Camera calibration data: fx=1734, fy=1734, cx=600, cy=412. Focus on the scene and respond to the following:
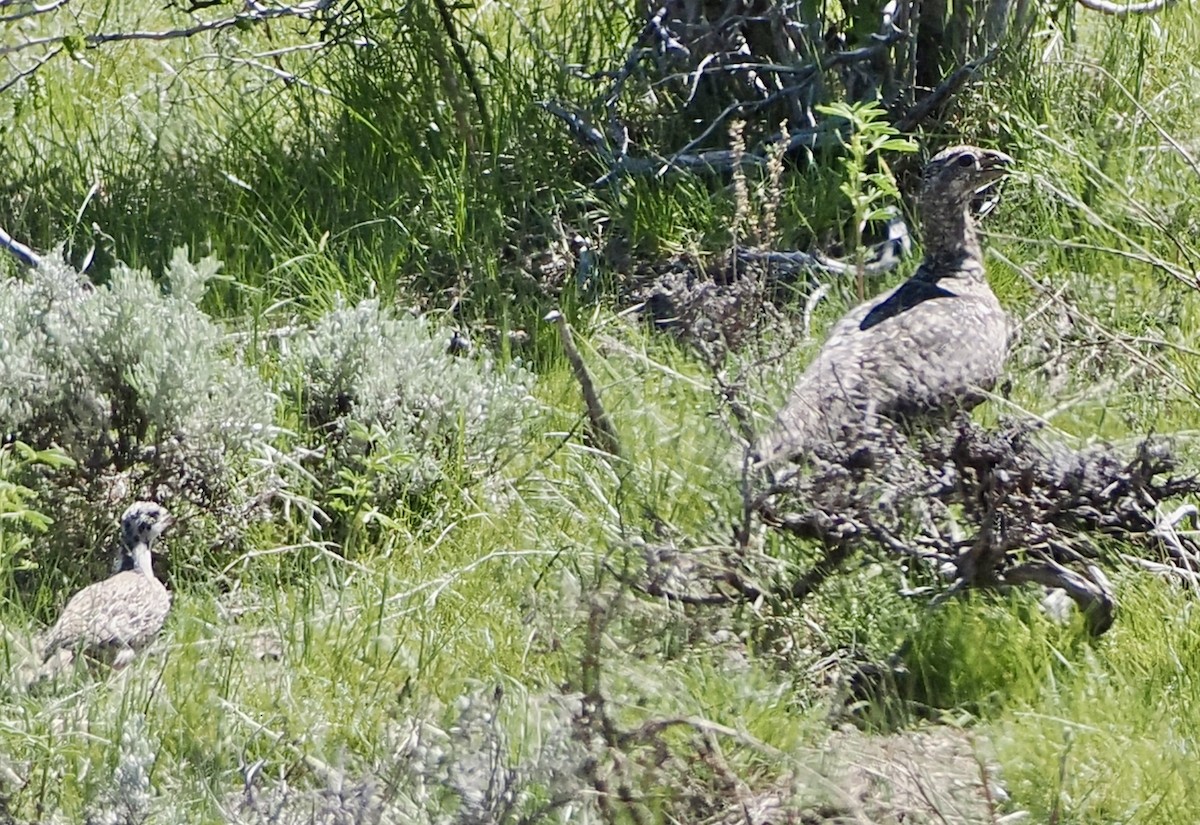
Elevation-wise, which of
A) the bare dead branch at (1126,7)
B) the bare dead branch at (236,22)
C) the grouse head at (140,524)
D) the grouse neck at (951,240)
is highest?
the bare dead branch at (236,22)

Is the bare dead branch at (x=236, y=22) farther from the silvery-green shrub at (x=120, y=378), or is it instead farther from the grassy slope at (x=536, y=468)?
the silvery-green shrub at (x=120, y=378)

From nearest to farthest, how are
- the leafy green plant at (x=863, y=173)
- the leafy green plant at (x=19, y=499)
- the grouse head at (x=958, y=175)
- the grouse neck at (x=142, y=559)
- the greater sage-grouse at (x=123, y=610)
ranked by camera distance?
the greater sage-grouse at (x=123, y=610), the leafy green plant at (x=19, y=499), the grouse neck at (x=142, y=559), the leafy green plant at (x=863, y=173), the grouse head at (x=958, y=175)

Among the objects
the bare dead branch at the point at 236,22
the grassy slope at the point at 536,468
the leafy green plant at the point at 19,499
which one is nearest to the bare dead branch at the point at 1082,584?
the grassy slope at the point at 536,468

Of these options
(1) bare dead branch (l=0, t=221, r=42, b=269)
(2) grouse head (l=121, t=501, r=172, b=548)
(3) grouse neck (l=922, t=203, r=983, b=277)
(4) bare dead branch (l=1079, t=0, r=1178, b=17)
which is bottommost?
(2) grouse head (l=121, t=501, r=172, b=548)

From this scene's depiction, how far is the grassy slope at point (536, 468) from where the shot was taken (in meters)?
4.05

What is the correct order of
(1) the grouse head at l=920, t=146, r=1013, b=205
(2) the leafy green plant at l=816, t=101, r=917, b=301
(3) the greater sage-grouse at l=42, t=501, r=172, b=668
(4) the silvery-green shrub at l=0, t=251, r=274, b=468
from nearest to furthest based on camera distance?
(3) the greater sage-grouse at l=42, t=501, r=172, b=668
(4) the silvery-green shrub at l=0, t=251, r=274, b=468
(2) the leafy green plant at l=816, t=101, r=917, b=301
(1) the grouse head at l=920, t=146, r=1013, b=205

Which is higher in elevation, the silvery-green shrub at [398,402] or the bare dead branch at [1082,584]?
the silvery-green shrub at [398,402]

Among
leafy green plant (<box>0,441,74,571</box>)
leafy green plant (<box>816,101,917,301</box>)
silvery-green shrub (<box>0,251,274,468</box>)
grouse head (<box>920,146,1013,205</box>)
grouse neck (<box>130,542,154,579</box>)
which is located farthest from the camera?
grouse head (<box>920,146,1013,205</box>)

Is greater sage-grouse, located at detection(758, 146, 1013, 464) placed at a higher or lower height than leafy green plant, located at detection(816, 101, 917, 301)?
lower

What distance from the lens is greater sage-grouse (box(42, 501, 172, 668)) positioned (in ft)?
14.6

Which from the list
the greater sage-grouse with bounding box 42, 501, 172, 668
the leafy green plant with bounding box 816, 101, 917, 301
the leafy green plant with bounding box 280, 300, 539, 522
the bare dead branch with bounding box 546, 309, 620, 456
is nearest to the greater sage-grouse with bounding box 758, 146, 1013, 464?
the leafy green plant with bounding box 816, 101, 917, 301

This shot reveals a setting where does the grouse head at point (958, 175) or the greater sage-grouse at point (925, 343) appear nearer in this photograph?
the greater sage-grouse at point (925, 343)

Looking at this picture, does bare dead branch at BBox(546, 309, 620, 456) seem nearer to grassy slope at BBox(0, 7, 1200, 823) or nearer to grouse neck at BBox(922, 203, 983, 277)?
grassy slope at BBox(0, 7, 1200, 823)

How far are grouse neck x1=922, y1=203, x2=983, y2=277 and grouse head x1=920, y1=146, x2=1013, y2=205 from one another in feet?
0.14
